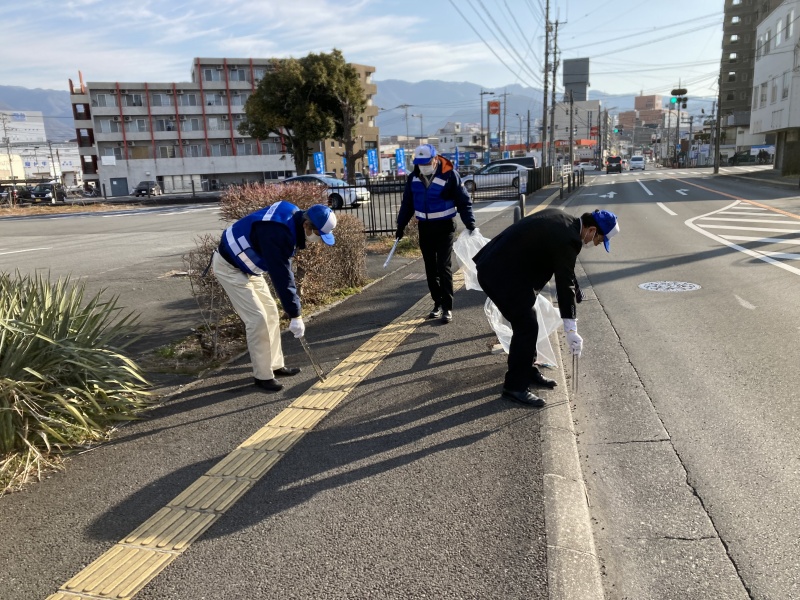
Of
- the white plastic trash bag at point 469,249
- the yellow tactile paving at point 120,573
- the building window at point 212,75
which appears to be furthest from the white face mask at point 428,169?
the building window at point 212,75

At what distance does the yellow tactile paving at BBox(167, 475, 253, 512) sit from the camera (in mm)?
3201

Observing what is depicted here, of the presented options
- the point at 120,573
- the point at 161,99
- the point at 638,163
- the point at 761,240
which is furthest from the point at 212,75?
the point at 120,573

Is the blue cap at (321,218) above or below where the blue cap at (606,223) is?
above

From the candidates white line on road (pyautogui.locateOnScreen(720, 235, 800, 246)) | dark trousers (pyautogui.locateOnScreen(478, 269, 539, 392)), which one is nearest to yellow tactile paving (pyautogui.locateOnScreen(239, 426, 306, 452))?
dark trousers (pyautogui.locateOnScreen(478, 269, 539, 392))

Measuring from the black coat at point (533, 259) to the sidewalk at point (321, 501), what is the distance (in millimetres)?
845

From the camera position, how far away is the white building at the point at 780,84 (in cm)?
3847

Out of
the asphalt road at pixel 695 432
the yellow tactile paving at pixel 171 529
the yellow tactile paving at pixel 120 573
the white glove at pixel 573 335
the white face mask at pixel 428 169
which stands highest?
the white face mask at pixel 428 169

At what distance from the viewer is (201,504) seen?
3.22 meters

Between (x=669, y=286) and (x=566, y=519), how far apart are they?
6411 mm

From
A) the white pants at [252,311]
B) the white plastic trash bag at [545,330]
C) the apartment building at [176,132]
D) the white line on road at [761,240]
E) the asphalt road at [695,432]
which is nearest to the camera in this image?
the asphalt road at [695,432]

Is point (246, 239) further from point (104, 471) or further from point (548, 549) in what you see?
point (548, 549)

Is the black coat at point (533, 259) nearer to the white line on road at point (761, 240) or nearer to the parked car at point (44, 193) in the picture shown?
the white line on road at point (761, 240)

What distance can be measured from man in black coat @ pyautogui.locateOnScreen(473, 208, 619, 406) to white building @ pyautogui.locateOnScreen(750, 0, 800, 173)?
40.9 m

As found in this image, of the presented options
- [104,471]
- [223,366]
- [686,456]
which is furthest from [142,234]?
[686,456]
